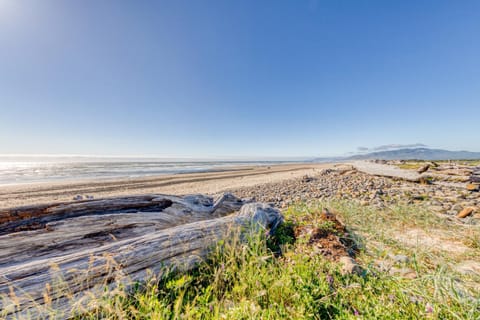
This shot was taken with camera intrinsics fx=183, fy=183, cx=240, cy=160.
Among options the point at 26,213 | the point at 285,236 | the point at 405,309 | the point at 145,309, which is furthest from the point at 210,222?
the point at 26,213

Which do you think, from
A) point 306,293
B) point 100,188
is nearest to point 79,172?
point 100,188

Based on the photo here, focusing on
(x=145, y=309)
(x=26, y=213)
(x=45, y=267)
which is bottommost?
(x=145, y=309)

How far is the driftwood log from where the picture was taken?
176 centimetres

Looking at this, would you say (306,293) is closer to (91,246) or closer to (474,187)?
(91,246)

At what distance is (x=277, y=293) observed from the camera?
1797 mm

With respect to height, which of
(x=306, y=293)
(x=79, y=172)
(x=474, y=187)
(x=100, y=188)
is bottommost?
(x=100, y=188)

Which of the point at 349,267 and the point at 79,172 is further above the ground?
the point at 349,267

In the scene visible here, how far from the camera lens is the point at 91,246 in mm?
2775

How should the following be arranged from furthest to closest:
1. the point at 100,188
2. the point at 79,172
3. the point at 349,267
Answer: the point at 79,172, the point at 100,188, the point at 349,267

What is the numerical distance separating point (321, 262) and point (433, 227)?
11.1 feet

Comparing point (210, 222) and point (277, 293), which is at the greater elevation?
point (210, 222)

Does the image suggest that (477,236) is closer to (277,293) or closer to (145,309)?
(277,293)

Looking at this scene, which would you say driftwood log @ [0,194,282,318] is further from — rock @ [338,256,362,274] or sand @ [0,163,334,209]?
sand @ [0,163,334,209]

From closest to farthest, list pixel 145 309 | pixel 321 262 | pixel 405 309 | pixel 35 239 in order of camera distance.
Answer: pixel 405 309 < pixel 145 309 < pixel 321 262 < pixel 35 239
